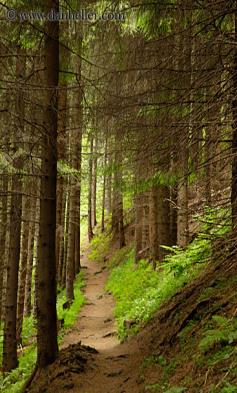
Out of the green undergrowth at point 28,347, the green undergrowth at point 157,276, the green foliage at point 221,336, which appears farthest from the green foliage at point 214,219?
the green undergrowth at point 28,347

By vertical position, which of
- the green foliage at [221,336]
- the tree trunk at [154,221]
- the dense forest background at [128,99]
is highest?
the dense forest background at [128,99]

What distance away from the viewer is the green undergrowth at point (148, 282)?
9.32 meters

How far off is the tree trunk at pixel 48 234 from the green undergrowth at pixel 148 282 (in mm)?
2562

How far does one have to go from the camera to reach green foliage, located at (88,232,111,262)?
29750 millimetres

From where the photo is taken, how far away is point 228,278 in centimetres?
666

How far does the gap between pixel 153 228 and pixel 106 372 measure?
8094 millimetres

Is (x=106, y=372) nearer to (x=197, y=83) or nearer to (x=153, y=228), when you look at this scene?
(x=197, y=83)

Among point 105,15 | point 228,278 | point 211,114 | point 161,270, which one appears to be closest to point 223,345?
point 228,278

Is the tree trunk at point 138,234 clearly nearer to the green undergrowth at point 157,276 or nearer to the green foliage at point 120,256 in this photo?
the green undergrowth at point 157,276

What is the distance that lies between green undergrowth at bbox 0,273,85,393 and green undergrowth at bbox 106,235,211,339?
1.56 metres

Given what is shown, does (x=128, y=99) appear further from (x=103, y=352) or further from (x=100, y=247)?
(x=100, y=247)

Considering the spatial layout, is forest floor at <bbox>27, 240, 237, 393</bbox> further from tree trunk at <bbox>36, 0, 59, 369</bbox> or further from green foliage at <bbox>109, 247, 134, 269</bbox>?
green foliage at <bbox>109, 247, 134, 269</bbox>

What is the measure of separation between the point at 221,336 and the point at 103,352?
14.1 feet

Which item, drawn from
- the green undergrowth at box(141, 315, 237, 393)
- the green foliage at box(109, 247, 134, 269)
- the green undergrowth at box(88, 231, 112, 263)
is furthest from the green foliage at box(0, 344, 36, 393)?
the green undergrowth at box(88, 231, 112, 263)
